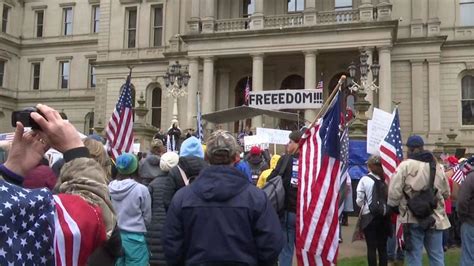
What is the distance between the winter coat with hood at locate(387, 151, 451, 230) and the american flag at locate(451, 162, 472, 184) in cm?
465

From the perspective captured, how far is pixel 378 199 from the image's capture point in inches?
308

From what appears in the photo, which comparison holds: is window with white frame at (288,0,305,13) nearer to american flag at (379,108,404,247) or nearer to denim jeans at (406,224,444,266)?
american flag at (379,108,404,247)

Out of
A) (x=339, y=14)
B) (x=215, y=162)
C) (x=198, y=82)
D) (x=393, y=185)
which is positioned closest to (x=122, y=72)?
(x=198, y=82)

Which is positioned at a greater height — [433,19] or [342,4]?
[342,4]

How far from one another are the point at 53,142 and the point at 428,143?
28.0m

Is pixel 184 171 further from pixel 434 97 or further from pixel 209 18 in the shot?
pixel 209 18

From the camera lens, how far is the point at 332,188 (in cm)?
573

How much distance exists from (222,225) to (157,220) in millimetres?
2710

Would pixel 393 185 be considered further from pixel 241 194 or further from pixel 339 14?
pixel 339 14

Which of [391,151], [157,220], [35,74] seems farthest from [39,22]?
[157,220]

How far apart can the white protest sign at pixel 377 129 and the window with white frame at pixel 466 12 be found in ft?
71.8

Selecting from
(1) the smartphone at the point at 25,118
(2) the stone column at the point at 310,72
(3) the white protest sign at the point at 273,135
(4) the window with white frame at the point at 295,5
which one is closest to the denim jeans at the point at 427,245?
(1) the smartphone at the point at 25,118

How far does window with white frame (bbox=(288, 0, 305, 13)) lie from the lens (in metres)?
32.6

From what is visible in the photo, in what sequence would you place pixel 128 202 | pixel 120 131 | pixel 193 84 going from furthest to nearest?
1. pixel 193 84
2. pixel 120 131
3. pixel 128 202
